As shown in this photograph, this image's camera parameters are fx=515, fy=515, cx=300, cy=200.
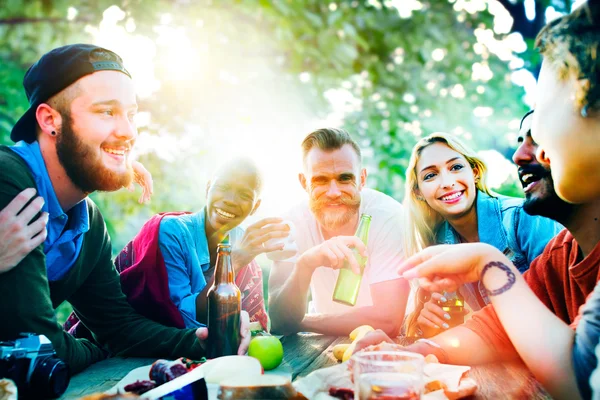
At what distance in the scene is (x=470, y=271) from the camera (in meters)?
1.47

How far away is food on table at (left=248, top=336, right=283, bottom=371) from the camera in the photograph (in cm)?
178

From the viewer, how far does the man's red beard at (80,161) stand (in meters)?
2.01

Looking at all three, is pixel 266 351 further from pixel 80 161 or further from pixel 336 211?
pixel 336 211

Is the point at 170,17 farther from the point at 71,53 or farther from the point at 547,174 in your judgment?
the point at 547,174

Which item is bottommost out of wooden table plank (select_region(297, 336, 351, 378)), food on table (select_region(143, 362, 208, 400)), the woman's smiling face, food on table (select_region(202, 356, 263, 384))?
wooden table plank (select_region(297, 336, 351, 378))

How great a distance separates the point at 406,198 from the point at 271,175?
0.77 metres

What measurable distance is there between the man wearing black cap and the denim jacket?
1.34 m

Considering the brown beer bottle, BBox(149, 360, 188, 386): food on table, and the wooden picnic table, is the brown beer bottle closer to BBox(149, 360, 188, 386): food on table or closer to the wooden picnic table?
the wooden picnic table

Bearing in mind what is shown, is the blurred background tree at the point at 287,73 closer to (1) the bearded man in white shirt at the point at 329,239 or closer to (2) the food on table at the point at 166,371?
(1) the bearded man in white shirt at the point at 329,239

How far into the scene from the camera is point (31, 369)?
54.6 inches

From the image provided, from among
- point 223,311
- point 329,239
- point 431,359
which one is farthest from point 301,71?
point 431,359

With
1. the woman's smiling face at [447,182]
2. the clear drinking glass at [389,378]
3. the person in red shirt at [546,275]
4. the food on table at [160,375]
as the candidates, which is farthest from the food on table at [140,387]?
the woman's smiling face at [447,182]

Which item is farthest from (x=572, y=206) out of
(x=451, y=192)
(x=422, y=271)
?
(x=451, y=192)

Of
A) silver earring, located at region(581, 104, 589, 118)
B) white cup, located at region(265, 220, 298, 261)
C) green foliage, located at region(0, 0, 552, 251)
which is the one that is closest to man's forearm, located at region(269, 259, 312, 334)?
white cup, located at region(265, 220, 298, 261)
